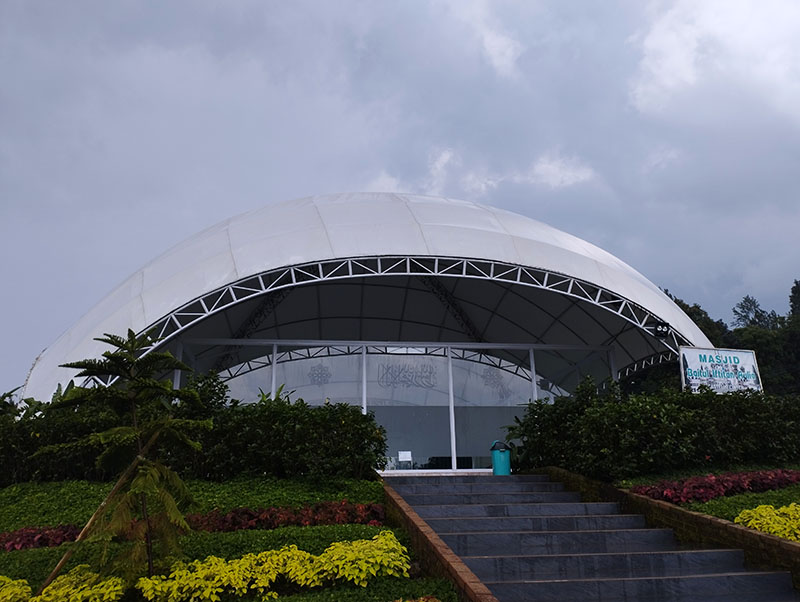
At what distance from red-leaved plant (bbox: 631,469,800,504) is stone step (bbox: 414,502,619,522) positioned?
78cm

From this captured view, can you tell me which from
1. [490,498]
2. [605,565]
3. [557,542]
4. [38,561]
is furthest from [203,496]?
[605,565]

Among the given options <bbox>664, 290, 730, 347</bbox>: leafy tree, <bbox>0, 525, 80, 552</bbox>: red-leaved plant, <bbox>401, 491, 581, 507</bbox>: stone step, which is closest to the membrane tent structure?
<bbox>0, 525, 80, 552</bbox>: red-leaved plant

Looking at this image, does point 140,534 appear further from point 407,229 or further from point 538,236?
point 538,236

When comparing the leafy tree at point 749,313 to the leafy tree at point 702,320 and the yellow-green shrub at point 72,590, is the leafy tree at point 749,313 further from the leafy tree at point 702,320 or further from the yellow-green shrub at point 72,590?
the yellow-green shrub at point 72,590

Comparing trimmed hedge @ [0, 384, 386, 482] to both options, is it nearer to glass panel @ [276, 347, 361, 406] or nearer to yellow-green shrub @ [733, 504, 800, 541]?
yellow-green shrub @ [733, 504, 800, 541]

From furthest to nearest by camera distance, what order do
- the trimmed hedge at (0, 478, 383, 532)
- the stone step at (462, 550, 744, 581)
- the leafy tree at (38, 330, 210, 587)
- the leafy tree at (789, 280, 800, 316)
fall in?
the leafy tree at (789, 280, 800, 316)
the trimmed hedge at (0, 478, 383, 532)
the stone step at (462, 550, 744, 581)
the leafy tree at (38, 330, 210, 587)

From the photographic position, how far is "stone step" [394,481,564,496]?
10.1 m

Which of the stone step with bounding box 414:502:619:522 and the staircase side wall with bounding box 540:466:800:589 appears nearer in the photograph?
the staircase side wall with bounding box 540:466:800:589

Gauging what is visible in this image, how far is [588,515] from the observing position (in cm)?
884

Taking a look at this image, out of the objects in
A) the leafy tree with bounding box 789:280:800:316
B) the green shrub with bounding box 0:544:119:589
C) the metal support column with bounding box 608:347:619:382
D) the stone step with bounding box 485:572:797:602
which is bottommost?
the stone step with bounding box 485:572:797:602

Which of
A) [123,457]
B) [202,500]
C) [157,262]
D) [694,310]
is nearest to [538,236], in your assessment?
[157,262]

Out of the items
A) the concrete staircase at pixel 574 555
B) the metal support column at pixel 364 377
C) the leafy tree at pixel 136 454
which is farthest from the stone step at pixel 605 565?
the metal support column at pixel 364 377

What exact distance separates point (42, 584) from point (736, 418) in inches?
391

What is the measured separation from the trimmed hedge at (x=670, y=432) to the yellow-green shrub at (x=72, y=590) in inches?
272
